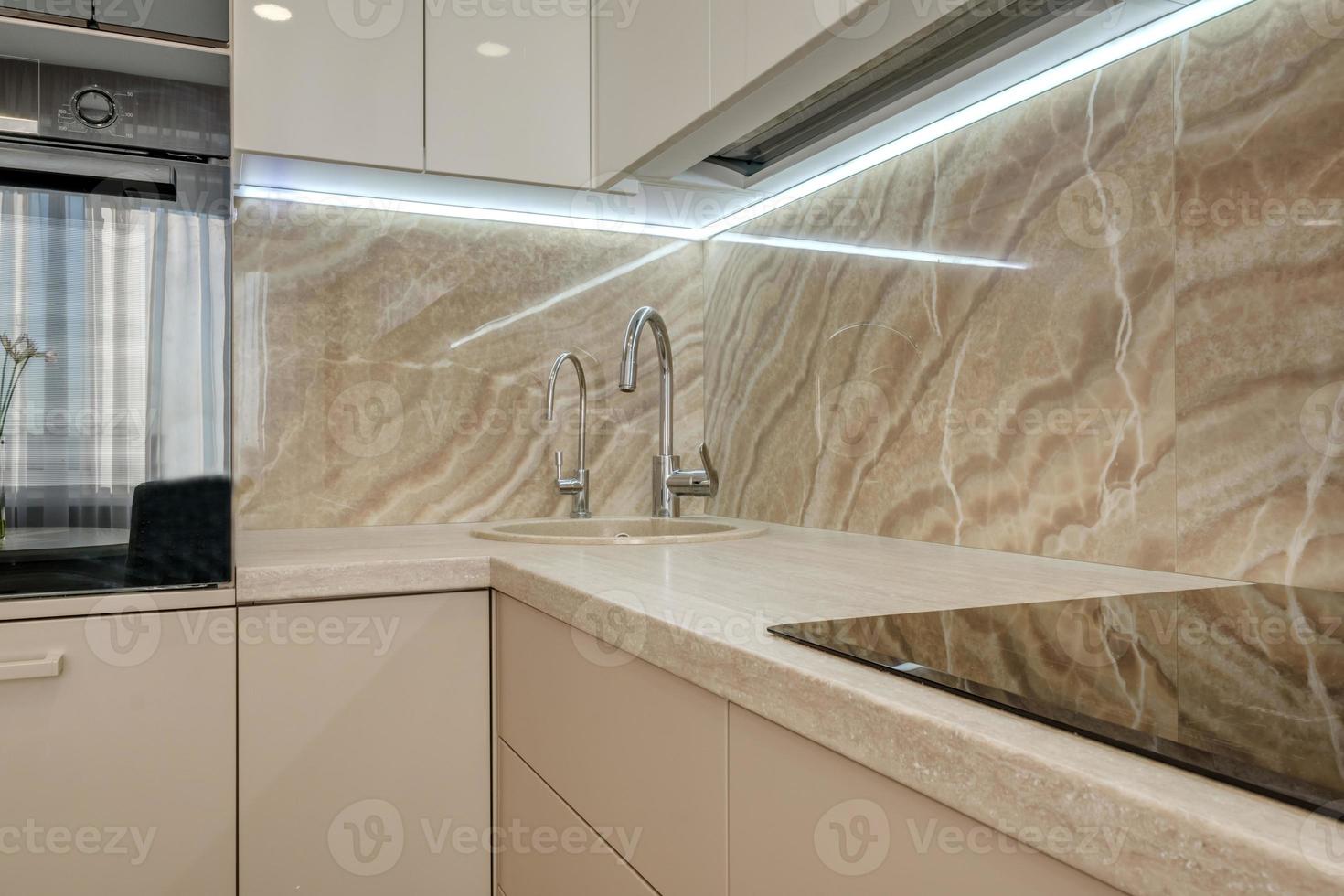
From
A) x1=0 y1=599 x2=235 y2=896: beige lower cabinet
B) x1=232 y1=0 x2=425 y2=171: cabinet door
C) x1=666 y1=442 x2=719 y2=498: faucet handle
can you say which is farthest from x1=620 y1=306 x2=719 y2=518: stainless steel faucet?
x1=0 y1=599 x2=235 y2=896: beige lower cabinet

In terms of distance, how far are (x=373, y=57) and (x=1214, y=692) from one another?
1.59 m

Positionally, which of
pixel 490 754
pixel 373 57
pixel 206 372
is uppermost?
pixel 373 57

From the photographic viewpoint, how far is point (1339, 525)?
2.82ft

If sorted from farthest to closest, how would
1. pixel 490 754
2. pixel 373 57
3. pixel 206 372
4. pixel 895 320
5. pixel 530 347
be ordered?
pixel 530 347
pixel 373 57
pixel 895 320
pixel 490 754
pixel 206 372

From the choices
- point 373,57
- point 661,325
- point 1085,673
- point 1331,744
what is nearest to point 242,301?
point 373,57

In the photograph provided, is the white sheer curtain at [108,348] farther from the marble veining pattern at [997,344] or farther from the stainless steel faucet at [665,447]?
the marble veining pattern at [997,344]

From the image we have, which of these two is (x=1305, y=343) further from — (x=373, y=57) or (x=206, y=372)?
(x=373, y=57)

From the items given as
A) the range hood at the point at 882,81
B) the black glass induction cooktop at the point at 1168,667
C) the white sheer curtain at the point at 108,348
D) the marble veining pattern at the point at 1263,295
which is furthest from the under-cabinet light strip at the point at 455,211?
the black glass induction cooktop at the point at 1168,667

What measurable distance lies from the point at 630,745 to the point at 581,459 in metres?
1.12

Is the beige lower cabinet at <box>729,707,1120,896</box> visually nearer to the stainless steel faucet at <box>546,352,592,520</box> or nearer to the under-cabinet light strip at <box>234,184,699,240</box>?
the stainless steel faucet at <box>546,352,592,520</box>

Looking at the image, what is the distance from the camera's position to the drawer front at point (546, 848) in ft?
3.03

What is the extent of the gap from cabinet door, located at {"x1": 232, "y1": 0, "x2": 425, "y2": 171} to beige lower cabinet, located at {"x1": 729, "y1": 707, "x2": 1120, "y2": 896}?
4.23 ft

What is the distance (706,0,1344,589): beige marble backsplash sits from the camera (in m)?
0.89

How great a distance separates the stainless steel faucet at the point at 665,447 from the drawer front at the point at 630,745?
0.64 m
